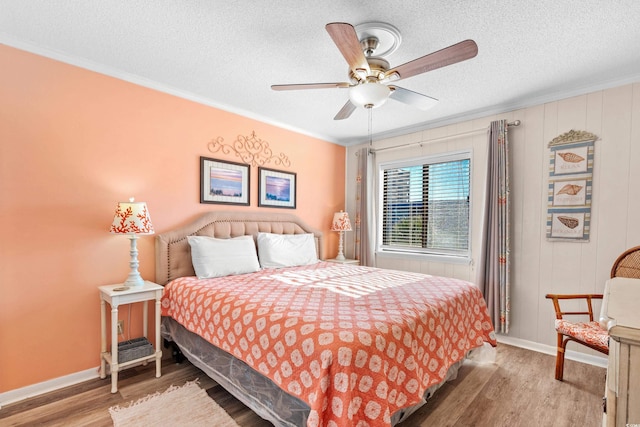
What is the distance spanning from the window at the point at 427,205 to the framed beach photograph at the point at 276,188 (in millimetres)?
1424

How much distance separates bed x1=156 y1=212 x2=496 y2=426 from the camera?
1.35 m

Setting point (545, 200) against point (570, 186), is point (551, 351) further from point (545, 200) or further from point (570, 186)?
point (570, 186)

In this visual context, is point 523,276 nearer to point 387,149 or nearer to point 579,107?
point 579,107

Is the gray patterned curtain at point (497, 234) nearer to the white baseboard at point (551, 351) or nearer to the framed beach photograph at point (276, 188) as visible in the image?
the white baseboard at point (551, 351)

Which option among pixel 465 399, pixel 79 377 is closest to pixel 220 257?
pixel 79 377

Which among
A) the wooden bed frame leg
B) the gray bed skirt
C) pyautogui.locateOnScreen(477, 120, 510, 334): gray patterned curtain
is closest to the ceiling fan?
pyautogui.locateOnScreen(477, 120, 510, 334): gray patterned curtain

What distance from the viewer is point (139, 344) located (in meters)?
2.52

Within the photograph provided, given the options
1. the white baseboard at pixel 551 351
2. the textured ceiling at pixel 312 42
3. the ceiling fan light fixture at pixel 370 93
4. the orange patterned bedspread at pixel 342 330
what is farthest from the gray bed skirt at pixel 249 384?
the textured ceiling at pixel 312 42

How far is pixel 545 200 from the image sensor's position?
2.99 m

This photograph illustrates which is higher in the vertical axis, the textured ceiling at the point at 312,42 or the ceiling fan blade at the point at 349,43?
the textured ceiling at the point at 312,42

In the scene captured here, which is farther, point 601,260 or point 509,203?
point 509,203

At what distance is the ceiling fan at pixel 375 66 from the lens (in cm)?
159

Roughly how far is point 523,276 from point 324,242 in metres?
2.56

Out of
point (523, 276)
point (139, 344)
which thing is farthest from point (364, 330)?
point (523, 276)
